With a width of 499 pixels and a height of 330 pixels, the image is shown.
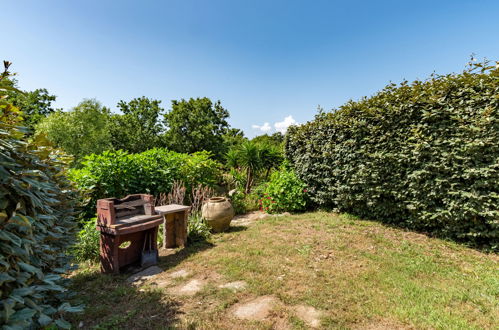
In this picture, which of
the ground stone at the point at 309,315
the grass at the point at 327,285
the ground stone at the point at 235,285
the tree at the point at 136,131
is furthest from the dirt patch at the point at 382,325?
the tree at the point at 136,131

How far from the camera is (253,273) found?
132 inches

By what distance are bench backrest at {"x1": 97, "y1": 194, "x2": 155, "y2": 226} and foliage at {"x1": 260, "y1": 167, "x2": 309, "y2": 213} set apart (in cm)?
393

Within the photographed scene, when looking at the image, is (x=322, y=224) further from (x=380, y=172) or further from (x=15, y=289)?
(x=15, y=289)

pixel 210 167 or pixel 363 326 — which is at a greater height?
pixel 210 167

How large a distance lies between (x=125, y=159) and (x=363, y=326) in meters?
5.42

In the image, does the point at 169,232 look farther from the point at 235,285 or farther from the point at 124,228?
the point at 235,285

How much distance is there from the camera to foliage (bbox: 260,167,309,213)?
699 cm

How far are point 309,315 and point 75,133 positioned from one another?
17861 millimetres

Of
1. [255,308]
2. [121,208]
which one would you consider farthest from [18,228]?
[121,208]

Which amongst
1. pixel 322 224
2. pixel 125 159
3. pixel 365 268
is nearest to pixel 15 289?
pixel 365 268

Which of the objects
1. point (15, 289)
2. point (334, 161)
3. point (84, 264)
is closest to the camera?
point (15, 289)

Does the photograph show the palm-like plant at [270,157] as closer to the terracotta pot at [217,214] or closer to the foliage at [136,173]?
the foliage at [136,173]

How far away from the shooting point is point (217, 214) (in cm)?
527

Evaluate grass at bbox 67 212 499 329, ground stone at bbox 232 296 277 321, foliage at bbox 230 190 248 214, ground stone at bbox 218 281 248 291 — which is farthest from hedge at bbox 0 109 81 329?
foliage at bbox 230 190 248 214
